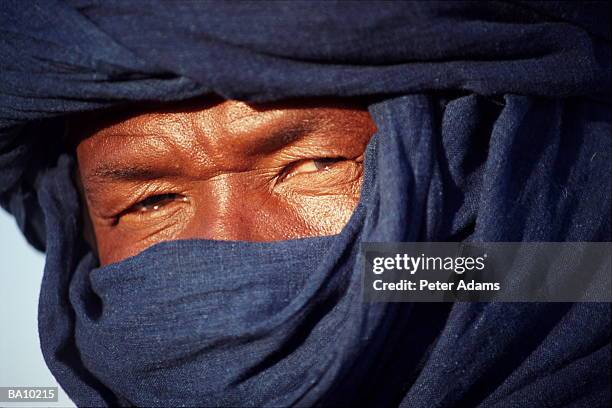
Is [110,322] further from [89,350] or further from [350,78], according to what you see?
[350,78]

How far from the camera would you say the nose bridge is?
1.55m

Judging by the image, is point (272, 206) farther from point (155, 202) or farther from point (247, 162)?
point (155, 202)

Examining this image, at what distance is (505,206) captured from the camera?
4.50ft

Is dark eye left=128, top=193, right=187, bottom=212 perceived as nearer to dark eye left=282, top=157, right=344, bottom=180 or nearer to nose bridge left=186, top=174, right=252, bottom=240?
nose bridge left=186, top=174, right=252, bottom=240

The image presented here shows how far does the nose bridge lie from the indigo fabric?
6 cm

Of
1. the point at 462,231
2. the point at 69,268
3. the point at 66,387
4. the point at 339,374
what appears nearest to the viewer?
the point at 339,374

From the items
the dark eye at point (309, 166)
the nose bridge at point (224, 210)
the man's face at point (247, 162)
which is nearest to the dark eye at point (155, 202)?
the man's face at point (247, 162)

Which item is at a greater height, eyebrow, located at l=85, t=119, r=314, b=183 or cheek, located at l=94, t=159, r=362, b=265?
eyebrow, located at l=85, t=119, r=314, b=183

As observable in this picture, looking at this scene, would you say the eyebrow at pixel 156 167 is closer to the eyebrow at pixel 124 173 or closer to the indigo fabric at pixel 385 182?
the eyebrow at pixel 124 173

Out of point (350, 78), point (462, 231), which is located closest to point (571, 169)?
point (462, 231)

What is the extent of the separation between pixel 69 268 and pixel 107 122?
1.51ft

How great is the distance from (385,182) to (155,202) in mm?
683

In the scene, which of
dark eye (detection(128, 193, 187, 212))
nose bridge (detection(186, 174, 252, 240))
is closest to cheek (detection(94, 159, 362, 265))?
nose bridge (detection(186, 174, 252, 240))

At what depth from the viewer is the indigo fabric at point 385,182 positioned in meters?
1.36
